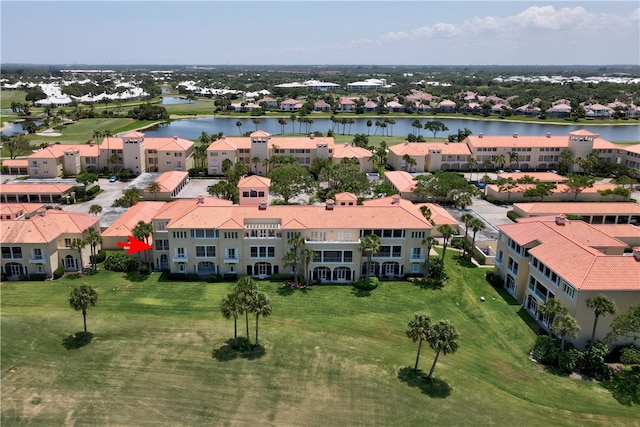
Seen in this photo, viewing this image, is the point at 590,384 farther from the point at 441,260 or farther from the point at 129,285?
the point at 129,285

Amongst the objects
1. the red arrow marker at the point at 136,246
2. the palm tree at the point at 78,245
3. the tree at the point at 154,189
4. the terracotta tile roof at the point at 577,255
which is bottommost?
the red arrow marker at the point at 136,246

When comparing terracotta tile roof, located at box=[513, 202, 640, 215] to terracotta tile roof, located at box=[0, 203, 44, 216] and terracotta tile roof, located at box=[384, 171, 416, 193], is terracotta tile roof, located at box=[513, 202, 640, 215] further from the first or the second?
terracotta tile roof, located at box=[0, 203, 44, 216]

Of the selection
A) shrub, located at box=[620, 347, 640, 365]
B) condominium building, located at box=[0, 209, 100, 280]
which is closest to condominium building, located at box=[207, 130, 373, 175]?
condominium building, located at box=[0, 209, 100, 280]

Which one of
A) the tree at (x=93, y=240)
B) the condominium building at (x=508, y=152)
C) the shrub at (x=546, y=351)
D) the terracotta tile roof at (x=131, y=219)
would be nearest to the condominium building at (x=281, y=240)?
the tree at (x=93, y=240)

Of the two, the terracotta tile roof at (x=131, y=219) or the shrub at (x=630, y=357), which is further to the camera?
the terracotta tile roof at (x=131, y=219)

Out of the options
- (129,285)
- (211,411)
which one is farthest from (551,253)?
(129,285)

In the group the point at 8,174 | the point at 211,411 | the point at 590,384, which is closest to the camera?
the point at 211,411

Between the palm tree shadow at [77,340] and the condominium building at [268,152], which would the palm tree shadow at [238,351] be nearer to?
the palm tree shadow at [77,340]
